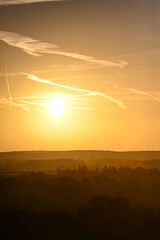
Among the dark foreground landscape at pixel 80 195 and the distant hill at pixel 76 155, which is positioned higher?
the distant hill at pixel 76 155

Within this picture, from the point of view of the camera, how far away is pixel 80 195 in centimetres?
529

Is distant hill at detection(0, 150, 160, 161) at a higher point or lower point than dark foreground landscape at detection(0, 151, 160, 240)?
higher

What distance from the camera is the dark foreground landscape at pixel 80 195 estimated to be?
4.39m

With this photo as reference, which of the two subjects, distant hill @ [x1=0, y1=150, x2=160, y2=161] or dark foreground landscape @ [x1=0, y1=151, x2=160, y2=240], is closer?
dark foreground landscape @ [x1=0, y1=151, x2=160, y2=240]

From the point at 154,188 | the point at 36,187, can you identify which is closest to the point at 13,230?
the point at 36,187

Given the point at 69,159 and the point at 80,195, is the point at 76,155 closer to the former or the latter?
the point at 69,159

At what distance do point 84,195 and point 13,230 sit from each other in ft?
3.66

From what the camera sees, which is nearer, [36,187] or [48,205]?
[48,205]

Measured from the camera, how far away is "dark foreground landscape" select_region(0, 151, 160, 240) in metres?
4.39

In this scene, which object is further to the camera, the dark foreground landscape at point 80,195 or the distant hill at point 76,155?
the distant hill at point 76,155

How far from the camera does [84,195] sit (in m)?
5.33

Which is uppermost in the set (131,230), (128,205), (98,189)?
(98,189)

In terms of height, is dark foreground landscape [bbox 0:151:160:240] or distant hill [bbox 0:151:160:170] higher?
distant hill [bbox 0:151:160:170]

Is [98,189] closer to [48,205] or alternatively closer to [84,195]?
[84,195]
